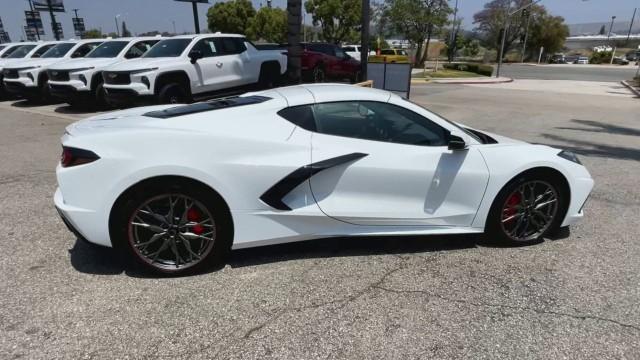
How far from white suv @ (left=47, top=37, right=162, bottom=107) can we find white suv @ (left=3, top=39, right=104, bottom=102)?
1.16 meters

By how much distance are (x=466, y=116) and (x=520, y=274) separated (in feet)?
30.6

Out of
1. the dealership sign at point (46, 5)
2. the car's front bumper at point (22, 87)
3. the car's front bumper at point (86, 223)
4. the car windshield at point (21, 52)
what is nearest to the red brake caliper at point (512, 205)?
the car's front bumper at point (86, 223)

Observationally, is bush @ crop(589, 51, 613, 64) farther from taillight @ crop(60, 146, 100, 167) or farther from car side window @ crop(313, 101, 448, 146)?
taillight @ crop(60, 146, 100, 167)

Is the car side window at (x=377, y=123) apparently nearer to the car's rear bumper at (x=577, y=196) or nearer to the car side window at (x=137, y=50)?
the car's rear bumper at (x=577, y=196)

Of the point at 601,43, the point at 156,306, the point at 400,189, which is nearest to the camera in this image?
the point at 156,306

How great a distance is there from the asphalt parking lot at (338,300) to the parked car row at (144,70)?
6.29m

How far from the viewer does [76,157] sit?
116 inches

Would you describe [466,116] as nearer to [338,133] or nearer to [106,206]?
[338,133]

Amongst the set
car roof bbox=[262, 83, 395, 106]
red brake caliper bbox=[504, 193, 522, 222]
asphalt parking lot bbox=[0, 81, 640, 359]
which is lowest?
asphalt parking lot bbox=[0, 81, 640, 359]

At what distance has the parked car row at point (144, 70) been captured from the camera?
398 inches

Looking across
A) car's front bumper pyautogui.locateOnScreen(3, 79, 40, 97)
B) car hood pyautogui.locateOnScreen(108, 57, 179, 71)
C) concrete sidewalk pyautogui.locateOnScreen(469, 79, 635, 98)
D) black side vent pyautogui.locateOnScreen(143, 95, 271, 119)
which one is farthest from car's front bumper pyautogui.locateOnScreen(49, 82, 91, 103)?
concrete sidewalk pyautogui.locateOnScreen(469, 79, 635, 98)

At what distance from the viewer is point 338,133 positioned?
10.8 ft

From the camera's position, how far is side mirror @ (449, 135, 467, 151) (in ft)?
11.0

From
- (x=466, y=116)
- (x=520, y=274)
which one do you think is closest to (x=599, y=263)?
(x=520, y=274)
